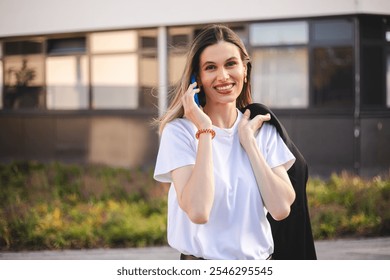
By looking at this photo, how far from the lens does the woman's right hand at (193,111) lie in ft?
7.97

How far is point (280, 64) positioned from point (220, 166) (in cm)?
531

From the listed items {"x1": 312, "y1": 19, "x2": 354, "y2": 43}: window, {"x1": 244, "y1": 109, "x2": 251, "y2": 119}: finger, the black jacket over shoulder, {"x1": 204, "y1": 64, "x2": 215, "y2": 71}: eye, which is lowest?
the black jacket over shoulder

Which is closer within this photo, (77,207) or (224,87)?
(224,87)

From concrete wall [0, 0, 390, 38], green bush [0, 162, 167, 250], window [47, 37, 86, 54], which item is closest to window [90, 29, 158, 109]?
window [47, 37, 86, 54]

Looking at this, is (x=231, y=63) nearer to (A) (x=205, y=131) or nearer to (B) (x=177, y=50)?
(A) (x=205, y=131)

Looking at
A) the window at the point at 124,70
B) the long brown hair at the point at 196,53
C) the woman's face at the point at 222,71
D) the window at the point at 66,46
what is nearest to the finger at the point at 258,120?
the woman's face at the point at 222,71

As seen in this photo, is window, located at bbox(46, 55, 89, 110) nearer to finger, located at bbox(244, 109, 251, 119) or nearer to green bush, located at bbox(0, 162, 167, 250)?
green bush, located at bbox(0, 162, 167, 250)

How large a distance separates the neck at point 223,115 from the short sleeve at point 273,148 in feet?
0.39

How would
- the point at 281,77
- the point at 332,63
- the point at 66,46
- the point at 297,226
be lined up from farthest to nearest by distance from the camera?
the point at 281,77, the point at 332,63, the point at 66,46, the point at 297,226

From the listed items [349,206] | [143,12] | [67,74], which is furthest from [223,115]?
[67,74]

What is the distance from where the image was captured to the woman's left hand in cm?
244

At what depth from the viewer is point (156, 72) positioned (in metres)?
7.76

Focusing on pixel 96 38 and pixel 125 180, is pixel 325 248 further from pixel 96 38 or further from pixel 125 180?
pixel 96 38

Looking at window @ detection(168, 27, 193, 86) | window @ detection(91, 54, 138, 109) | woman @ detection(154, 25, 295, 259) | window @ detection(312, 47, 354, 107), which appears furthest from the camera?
window @ detection(91, 54, 138, 109)
